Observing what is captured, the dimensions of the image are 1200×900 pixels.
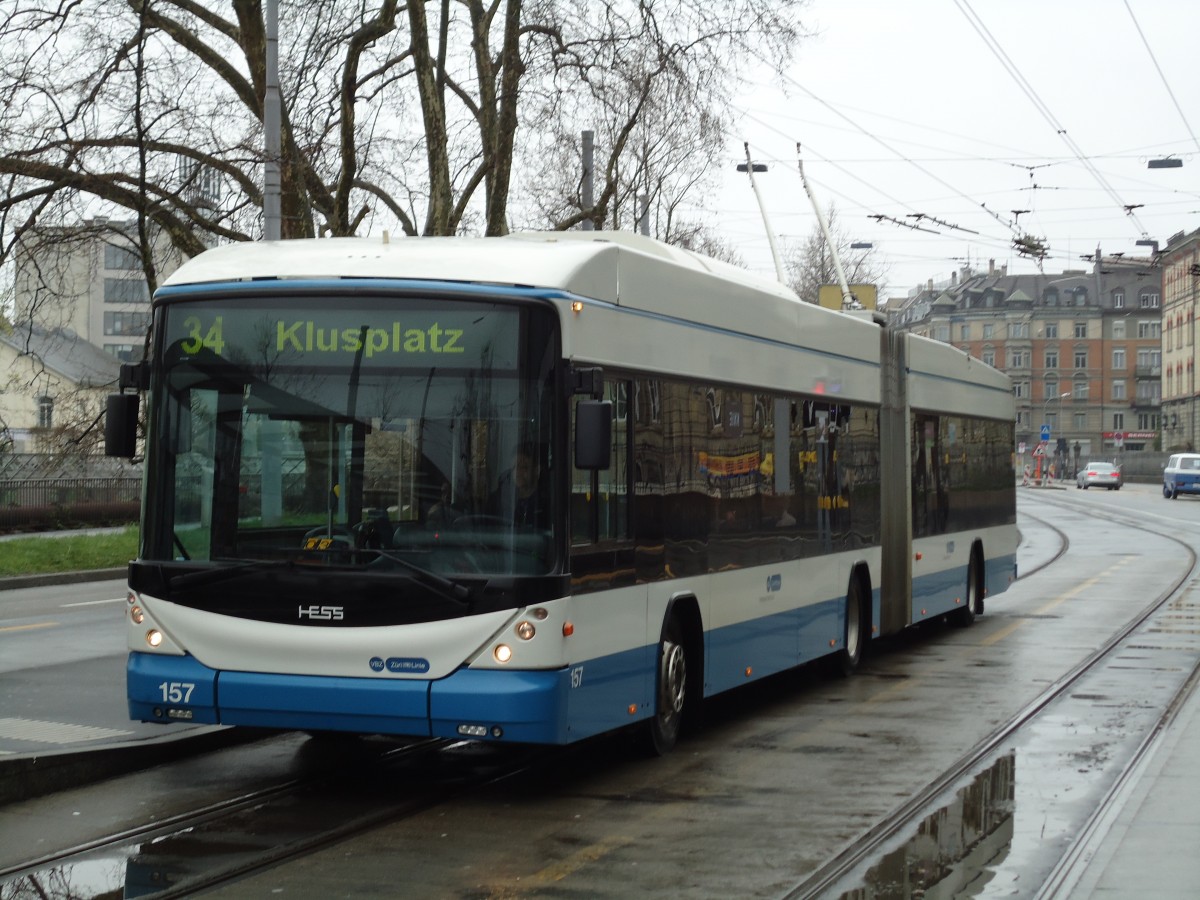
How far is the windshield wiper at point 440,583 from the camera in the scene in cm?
847

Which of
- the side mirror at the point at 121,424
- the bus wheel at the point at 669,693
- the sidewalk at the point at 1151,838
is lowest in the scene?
the sidewalk at the point at 1151,838

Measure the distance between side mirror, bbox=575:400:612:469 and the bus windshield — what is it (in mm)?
258

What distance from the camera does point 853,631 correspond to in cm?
1477

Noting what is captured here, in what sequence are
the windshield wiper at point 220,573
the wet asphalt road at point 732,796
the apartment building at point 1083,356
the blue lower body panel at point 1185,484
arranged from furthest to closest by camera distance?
the apartment building at point 1083,356
the blue lower body panel at point 1185,484
the windshield wiper at point 220,573
the wet asphalt road at point 732,796

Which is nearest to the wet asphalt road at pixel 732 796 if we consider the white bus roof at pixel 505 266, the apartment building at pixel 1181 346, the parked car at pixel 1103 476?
the white bus roof at pixel 505 266

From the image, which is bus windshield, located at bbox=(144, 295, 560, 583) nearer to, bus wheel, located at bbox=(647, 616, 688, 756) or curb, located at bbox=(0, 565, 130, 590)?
bus wheel, located at bbox=(647, 616, 688, 756)

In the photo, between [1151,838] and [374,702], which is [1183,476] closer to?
[1151,838]

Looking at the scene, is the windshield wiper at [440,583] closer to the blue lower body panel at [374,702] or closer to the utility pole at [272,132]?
the blue lower body panel at [374,702]

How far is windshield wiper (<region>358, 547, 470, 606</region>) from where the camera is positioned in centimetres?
847

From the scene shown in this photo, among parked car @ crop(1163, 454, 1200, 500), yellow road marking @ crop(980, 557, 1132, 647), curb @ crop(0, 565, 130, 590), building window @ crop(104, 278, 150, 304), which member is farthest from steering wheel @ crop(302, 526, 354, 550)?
parked car @ crop(1163, 454, 1200, 500)

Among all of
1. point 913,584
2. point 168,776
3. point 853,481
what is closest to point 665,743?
point 168,776

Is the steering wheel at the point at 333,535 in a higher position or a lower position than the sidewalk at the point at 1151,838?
higher

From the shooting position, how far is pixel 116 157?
2334 centimetres

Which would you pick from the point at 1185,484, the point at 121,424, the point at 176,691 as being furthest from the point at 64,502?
the point at 1185,484
